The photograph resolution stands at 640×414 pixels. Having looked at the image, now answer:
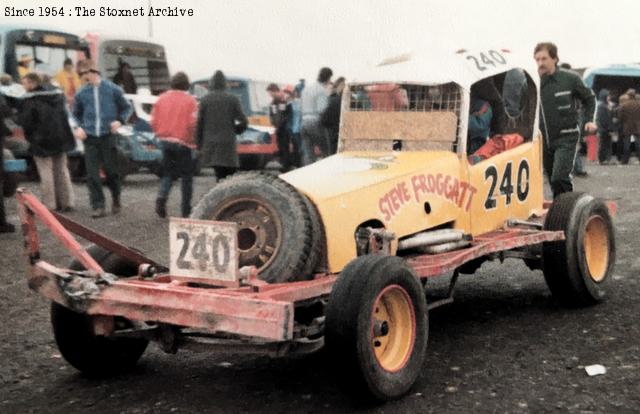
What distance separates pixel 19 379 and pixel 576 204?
3.69m

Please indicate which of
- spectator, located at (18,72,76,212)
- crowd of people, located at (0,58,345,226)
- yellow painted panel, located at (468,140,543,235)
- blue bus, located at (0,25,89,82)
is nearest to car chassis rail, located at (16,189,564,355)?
yellow painted panel, located at (468,140,543,235)

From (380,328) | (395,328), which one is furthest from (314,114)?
(380,328)

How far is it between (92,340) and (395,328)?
5.20 feet

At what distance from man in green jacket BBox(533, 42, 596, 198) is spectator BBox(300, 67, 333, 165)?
21.3 ft

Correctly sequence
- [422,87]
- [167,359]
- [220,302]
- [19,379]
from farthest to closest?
[422,87] → [167,359] → [19,379] → [220,302]

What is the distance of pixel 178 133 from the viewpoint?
11.3 meters

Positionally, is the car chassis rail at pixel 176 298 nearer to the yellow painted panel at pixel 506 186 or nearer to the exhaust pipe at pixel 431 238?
the exhaust pipe at pixel 431 238

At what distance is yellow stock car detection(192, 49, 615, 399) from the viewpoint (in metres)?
4.23

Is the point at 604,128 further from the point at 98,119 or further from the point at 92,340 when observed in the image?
the point at 92,340

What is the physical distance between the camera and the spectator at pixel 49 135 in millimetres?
11906

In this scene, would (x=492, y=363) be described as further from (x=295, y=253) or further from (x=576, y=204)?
(x=576, y=204)

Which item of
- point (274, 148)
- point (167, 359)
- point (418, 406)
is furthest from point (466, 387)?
point (274, 148)

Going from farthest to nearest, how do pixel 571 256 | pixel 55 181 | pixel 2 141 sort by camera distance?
pixel 55 181 < pixel 2 141 < pixel 571 256

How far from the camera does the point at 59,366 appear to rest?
5.04 metres
